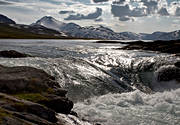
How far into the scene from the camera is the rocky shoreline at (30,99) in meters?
12.4

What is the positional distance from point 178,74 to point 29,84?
31898 mm

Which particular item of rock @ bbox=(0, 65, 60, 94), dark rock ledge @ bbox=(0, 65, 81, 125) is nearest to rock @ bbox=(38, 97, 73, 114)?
dark rock ledge @ bbox=(0, 65, 81, 125)

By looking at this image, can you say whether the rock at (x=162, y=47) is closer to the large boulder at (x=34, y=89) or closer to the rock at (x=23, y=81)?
the rock at (x=23, y=81)

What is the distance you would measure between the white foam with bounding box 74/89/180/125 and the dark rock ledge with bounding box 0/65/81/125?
15.9 ft

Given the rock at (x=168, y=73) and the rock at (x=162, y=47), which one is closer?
the rock at (x=168, y=73)

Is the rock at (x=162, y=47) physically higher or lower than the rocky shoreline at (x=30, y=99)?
lower

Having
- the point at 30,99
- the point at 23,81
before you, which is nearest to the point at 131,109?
the point at 23,81

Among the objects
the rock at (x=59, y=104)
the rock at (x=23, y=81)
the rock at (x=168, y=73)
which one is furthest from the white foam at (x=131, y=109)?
the rock at (x=168, y=73)

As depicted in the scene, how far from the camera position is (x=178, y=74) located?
1644 inches

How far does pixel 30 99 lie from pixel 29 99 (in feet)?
0.26

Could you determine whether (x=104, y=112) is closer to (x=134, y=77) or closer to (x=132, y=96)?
(x=132, y=96)

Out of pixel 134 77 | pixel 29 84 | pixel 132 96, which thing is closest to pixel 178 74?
pixel 134 77

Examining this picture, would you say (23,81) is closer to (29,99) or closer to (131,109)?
(29,99)

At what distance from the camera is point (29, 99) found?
54.3 feet
